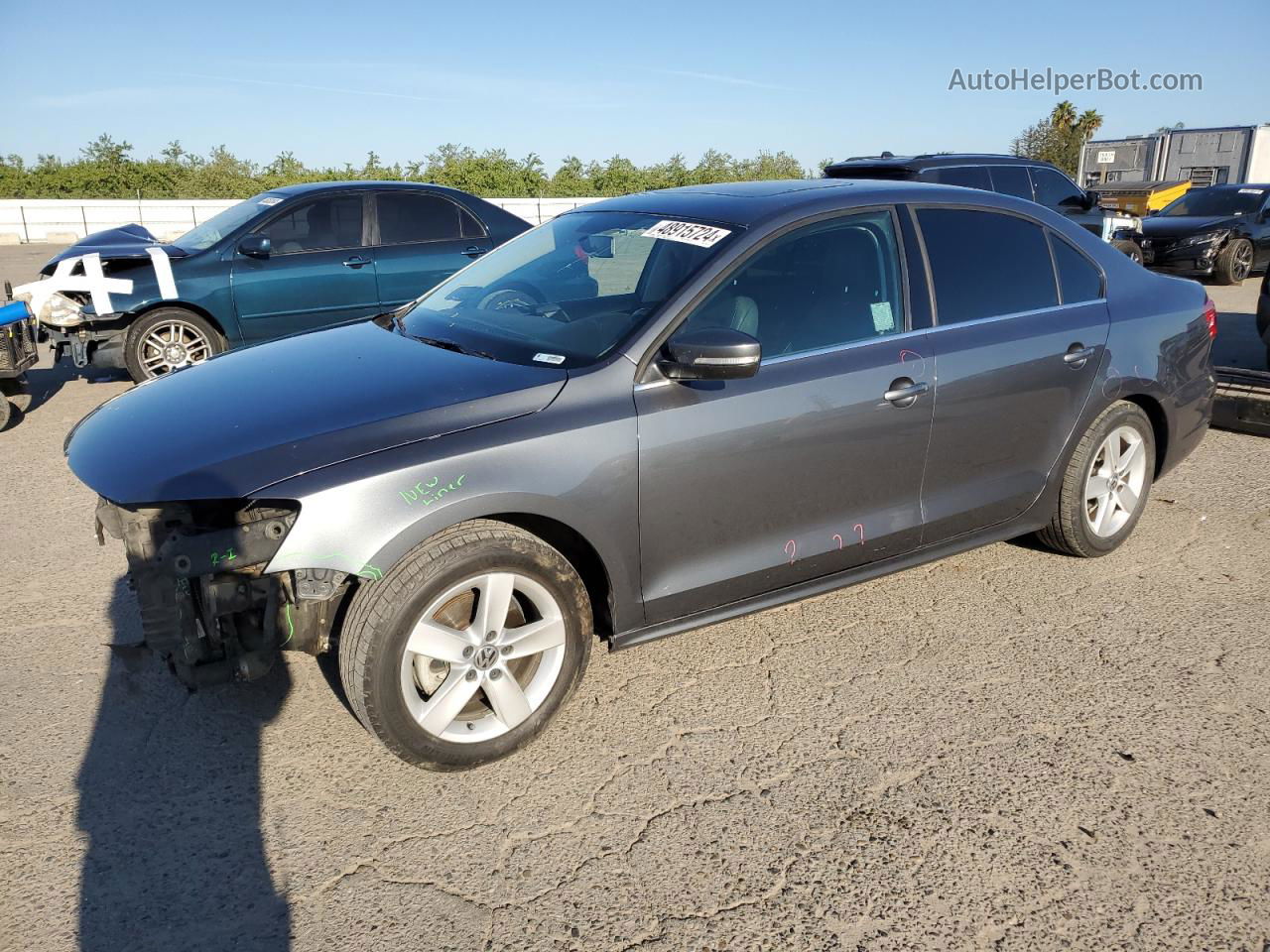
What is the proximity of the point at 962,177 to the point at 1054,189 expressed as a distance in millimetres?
1730

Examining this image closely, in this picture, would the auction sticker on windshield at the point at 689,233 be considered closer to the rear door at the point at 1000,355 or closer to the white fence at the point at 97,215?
the rear door at the point at 1000,355

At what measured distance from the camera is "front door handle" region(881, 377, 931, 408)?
362cm

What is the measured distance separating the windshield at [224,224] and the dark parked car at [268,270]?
19 mm

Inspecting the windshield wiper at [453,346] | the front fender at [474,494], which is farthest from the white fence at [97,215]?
the front fender at [474,494]

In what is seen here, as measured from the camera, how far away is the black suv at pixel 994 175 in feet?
33.8

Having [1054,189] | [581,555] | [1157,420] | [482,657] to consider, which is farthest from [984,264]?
[1054,189]

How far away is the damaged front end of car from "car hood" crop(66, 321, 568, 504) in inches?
3.6

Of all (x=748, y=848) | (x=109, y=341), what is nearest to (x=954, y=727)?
(x=748, y=848)

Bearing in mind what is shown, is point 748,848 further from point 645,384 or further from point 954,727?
A: point 645,384

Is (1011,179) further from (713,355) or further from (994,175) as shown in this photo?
(713,355)

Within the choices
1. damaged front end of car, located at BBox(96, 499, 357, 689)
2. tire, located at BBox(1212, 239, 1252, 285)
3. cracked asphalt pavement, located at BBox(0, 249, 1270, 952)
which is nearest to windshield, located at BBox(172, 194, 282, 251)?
cracked asphalt pavement, located at BBox(0, 249, 1270, 952)

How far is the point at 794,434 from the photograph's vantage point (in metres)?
3.40

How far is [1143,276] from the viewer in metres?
4.61

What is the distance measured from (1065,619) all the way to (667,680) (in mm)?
1741
